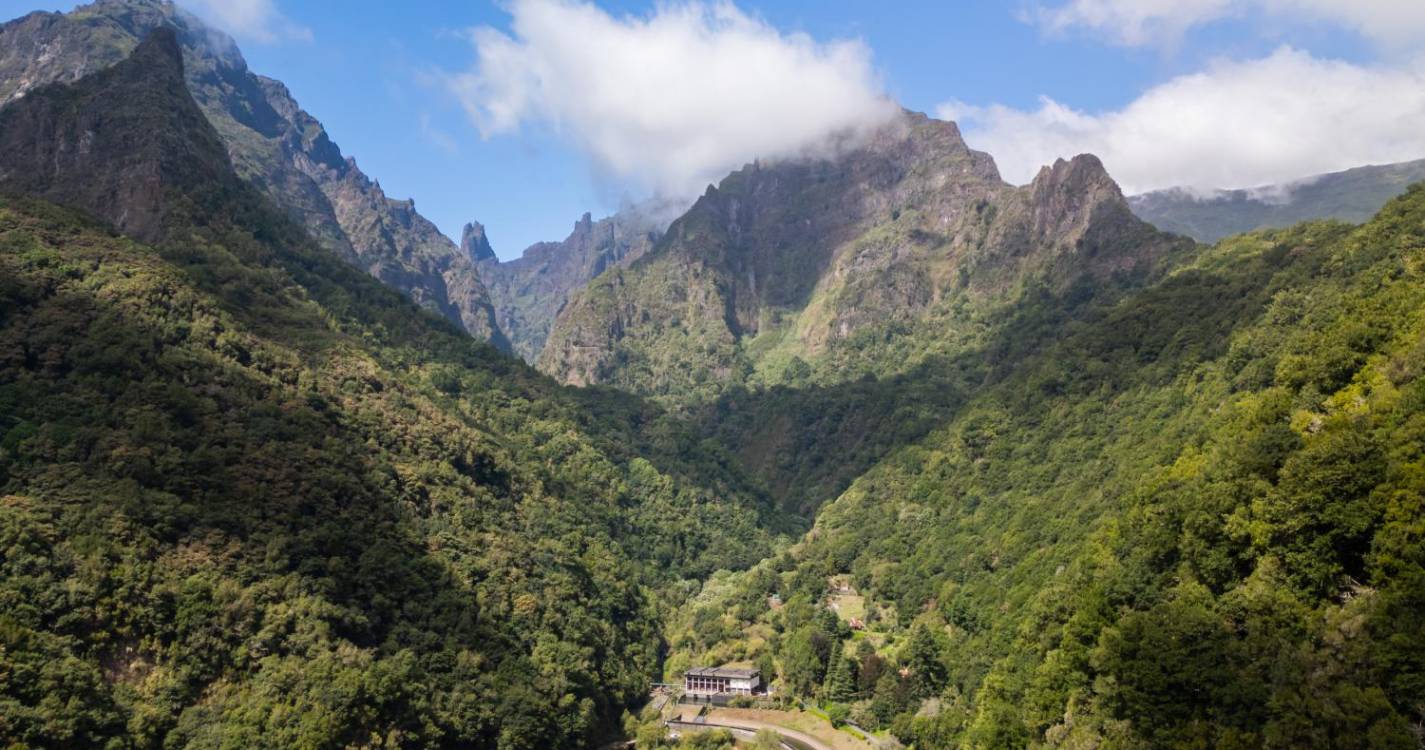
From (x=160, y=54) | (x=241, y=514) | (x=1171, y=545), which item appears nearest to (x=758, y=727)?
(x=1171, y=545)

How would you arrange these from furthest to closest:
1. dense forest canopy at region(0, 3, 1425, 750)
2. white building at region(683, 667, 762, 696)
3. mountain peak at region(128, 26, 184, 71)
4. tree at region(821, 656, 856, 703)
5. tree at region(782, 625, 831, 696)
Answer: mountain peak at region(128, 26, 184, 71), white building at region(683, 667, 762, 696), tree at region(782, 625, 831, 696), tree at region(821, 656, 856, 703), dense forest canopy at region(0, 3, 1425, 750)

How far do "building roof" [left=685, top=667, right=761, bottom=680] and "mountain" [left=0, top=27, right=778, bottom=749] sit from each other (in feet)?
22.1

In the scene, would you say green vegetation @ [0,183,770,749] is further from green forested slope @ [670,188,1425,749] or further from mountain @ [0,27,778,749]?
green forested slope @ [670,188,1425,749]

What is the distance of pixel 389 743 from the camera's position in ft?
227

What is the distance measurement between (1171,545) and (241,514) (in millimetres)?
74684

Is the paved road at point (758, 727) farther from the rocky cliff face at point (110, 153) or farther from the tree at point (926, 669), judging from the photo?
the rocky cliff face at point (110, 153)

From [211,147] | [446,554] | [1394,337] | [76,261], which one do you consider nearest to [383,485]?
[446,554]

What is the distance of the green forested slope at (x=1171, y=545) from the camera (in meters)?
40.6

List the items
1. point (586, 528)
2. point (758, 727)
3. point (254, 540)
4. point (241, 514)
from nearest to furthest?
point (254, 540), point (241, 514), point (758, 727), point (586, 528)

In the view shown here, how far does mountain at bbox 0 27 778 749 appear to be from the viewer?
64688 millimetres

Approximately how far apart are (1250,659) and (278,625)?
6798 cm

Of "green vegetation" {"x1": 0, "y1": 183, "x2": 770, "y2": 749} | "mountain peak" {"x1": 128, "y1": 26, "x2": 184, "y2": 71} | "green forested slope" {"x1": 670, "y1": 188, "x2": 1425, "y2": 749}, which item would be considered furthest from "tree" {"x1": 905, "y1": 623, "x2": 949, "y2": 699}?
"mountain peak" {"x1": 128, "y1": 26, "x2": 184, "y2": 71}

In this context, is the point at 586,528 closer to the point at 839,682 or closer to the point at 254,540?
the point at 839,682

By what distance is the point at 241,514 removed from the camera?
78.9m
